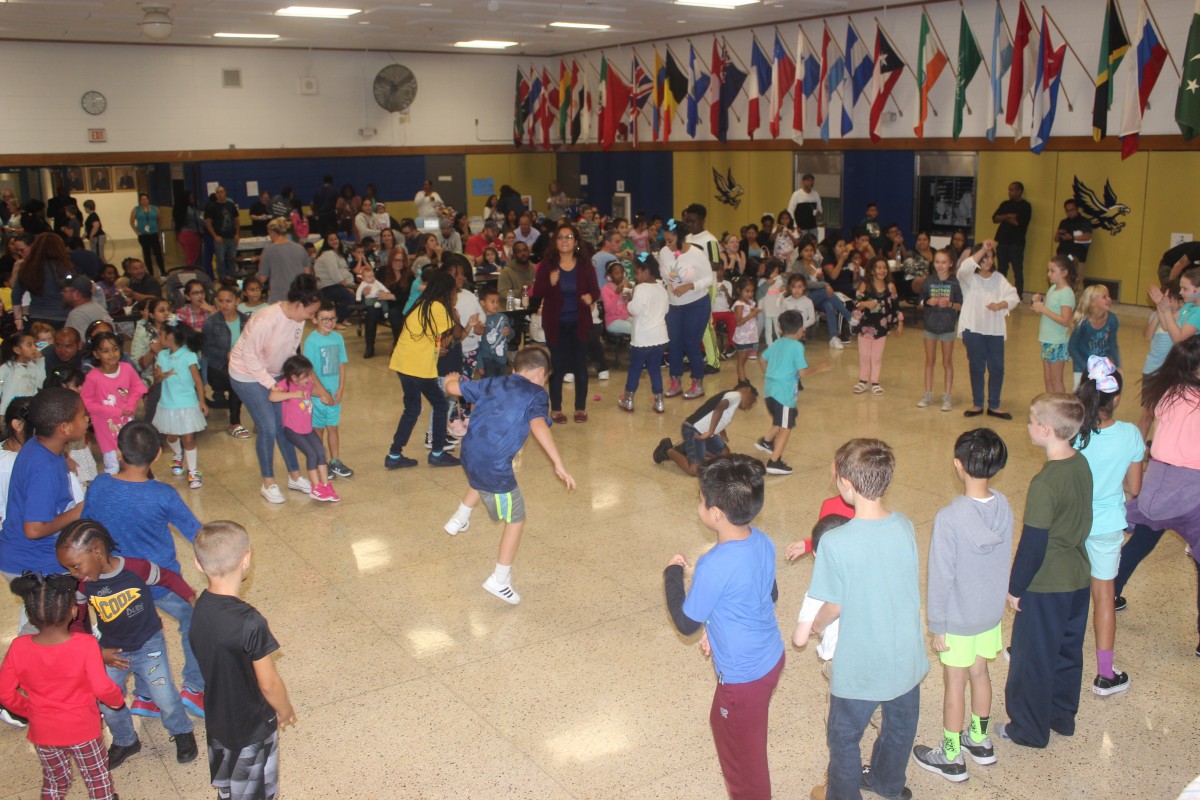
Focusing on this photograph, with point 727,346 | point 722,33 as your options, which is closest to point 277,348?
point 727,346

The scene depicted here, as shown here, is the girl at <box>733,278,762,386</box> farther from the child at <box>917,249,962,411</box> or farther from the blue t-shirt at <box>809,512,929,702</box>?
the blue t-shirt at <box>809,512,929,702</box>

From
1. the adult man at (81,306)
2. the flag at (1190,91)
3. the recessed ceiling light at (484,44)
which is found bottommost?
the adult man at (81,306)

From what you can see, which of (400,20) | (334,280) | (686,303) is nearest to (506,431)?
(686,303)

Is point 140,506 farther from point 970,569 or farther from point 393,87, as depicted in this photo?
point 393,87

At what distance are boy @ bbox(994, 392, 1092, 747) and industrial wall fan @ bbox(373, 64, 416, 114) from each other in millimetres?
18986

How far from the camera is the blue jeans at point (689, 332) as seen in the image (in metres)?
9.51

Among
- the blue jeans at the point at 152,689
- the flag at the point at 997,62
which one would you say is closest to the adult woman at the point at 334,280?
the blue jeans at the point at 152,689

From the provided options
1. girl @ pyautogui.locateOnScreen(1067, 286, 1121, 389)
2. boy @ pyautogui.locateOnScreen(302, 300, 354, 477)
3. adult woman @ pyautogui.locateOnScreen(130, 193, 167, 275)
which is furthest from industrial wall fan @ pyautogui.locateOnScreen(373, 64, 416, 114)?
girl @ pyautogui.locateOnScreen(1067, 286, 1121, 389)

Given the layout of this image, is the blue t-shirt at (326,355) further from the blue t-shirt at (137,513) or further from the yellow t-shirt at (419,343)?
the blue t-shirt at (137,513)

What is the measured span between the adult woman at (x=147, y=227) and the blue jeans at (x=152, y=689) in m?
15.1

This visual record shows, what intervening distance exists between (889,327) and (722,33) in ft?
36.5

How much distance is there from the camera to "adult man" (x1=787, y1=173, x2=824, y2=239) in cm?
1705

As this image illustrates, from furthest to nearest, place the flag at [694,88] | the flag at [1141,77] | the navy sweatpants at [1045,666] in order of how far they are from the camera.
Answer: the flag at [694,88], the flag at [1141,77], the navy sweatpants at [1045,666]

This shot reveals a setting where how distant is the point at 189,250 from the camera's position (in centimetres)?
1805
